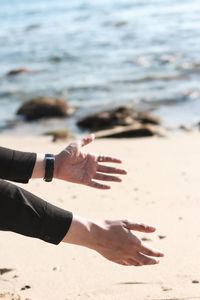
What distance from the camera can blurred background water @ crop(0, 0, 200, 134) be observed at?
10.3 metres

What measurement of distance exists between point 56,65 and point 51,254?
1124 cm

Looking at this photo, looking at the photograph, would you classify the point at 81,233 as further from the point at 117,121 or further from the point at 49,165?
the point at 117,121

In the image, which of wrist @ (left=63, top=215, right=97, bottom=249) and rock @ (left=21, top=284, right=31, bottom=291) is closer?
wrist @ (left=63, top=215, right=97, bottom=249)

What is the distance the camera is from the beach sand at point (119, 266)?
125 inches

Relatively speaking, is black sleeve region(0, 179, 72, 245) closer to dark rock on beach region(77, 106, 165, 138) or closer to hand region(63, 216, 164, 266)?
hand region(63, 216, 164, 266)

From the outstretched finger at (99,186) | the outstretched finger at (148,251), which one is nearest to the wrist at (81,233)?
the outstretched finger at (148,251)

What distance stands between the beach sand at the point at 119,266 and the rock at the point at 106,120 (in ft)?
9.32

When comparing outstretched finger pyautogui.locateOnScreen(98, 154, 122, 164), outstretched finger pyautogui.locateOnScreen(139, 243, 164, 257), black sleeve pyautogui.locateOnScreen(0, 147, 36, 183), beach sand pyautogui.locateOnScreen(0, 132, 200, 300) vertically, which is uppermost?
black sleeve pyautogui.locateOnScreen(0, 147, 36, 183)

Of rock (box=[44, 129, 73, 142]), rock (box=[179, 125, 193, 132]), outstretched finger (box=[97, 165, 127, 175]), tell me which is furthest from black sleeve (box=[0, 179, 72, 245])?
rock (box=[179, 125, 193, 132])

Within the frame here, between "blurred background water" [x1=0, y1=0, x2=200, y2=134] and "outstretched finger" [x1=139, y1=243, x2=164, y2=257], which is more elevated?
"outstretched finger" [x1=139, y1=243, x2=164, y2=257]

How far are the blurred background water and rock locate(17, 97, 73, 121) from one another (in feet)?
0.67

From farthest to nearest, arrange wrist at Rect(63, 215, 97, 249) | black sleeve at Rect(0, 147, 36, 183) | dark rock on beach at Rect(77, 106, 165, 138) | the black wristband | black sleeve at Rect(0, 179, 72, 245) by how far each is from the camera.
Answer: dark rock on beach at Rect(77, 106, 165, 138), the black wristband, black sleeve at Rect(0, 147, 36, 183), wrist at Rect(63, 215, 97, 249), black sleeve at Rect(0, 179, 72, 245)

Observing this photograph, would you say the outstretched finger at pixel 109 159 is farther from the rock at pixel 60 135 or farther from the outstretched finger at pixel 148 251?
the rock at pixel 60 135

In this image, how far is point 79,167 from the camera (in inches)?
126
